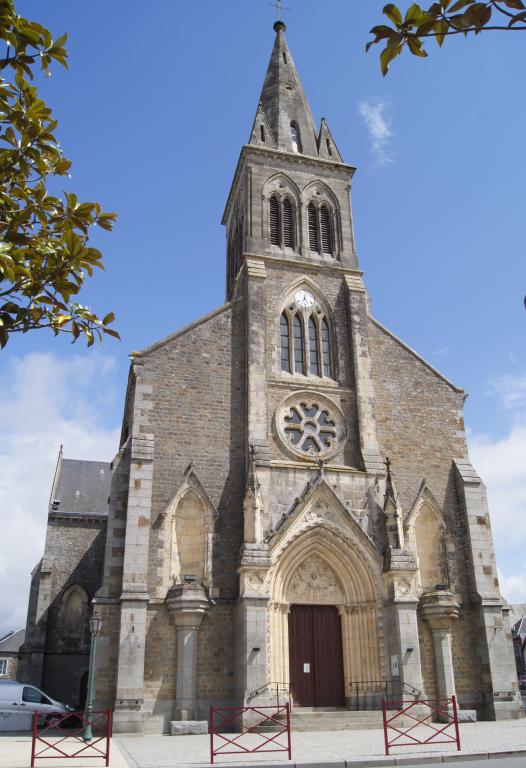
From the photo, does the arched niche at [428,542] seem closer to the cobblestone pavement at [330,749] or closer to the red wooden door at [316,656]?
the red wooden door at [316,656]

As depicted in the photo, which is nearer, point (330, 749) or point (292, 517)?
point (330, 749)

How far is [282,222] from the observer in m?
26.9

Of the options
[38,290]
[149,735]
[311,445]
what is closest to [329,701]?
[149,735]

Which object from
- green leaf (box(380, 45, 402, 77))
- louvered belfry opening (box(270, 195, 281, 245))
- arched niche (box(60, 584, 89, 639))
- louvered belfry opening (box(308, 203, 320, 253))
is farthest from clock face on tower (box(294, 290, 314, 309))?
green leaf (box(380, 45, 402, 77))

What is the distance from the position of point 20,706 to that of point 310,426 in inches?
482

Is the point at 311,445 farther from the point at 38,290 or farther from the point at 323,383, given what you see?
the point at 38,290

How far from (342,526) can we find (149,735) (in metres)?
7.95

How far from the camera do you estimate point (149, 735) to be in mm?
17609

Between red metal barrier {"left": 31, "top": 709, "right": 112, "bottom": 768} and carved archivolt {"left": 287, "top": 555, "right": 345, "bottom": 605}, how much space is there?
650 cm

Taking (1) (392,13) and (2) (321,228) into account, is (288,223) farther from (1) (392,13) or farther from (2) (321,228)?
(1) (392,13)

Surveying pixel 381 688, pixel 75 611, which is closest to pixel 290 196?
pixel 381 688

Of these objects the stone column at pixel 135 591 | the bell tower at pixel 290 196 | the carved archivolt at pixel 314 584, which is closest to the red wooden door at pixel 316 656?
the carved archivolt at pixel 314 584

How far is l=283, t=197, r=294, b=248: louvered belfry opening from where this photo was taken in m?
26.7

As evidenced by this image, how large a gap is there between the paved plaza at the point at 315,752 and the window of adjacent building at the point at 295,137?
73.9ft
